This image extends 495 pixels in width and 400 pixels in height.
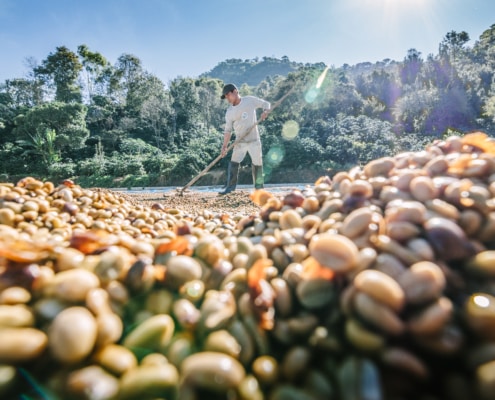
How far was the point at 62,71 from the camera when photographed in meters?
30.3

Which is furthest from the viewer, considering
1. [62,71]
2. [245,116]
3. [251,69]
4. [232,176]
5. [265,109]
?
[251,69]

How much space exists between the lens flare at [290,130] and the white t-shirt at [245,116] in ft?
24.7

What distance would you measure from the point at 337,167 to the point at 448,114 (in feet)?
35.5

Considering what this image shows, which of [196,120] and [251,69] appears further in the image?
[251,69]

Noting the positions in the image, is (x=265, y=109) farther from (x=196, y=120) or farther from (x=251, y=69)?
(x=251, y=69)

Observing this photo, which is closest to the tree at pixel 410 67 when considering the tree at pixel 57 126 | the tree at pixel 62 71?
the tree at pixel 57 126

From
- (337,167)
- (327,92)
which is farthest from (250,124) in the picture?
(327,92)

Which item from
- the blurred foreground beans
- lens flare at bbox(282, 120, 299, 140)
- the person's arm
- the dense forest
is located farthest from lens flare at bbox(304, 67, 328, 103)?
Answer: the blurred foreground beans

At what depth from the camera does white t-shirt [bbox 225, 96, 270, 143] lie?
18.4ft

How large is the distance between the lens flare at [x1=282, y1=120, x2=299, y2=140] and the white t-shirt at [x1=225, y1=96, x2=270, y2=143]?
7.52 m

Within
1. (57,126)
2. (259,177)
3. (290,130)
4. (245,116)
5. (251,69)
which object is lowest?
(259,177)

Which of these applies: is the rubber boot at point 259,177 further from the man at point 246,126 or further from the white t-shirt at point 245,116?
the white t-shirt at point 245,116

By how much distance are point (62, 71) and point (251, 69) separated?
118m

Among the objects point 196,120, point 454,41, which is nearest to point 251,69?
point 454,41
